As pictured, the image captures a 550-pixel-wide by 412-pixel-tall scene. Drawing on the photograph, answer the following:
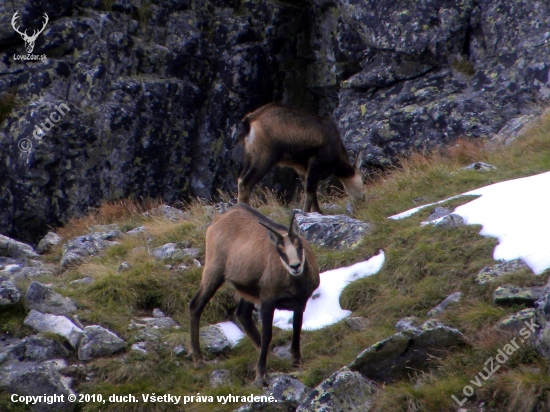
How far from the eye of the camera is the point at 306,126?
432 inches

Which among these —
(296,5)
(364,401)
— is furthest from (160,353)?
(296,5)

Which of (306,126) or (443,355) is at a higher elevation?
(306,126)

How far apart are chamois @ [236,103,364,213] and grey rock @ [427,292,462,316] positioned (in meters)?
4.10

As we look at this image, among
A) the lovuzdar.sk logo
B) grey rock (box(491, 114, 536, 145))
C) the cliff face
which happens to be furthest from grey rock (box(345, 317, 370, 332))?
the lovuzdar.sk logo

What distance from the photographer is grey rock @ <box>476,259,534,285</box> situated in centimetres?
671

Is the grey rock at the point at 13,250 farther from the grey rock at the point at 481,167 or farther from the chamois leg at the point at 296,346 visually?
the grey rock at the point at 481,167

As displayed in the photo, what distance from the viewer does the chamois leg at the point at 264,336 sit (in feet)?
21.2

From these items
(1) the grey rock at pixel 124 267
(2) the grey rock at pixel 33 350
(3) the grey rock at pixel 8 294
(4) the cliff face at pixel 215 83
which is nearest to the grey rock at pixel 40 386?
(2) the grey rock at pixel 33 350

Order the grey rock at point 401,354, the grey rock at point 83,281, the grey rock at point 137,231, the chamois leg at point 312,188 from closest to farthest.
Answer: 1. the grey rock at point 401,354
2. the grey rock at point 83,281
3. the grey rock at point 137,231
4. the chamois leg at point 312,188

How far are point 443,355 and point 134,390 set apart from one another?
9.46 feet

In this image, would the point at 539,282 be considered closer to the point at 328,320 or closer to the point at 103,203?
the point at 328,320

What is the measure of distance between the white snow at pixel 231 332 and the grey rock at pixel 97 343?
119cm

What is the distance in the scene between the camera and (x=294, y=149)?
10.8m

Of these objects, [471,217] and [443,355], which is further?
[471,217]
